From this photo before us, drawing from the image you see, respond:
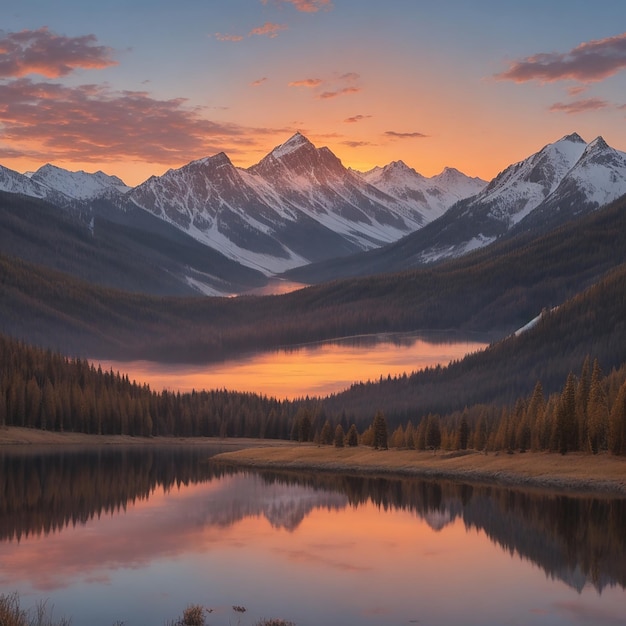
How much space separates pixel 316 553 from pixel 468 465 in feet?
170

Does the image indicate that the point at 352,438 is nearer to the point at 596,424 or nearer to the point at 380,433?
the point at 380,433

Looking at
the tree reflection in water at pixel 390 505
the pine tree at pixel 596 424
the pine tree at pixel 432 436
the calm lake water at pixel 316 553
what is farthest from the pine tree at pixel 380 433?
the pine tree at pixel 596 424

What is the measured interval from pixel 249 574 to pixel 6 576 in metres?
13.9

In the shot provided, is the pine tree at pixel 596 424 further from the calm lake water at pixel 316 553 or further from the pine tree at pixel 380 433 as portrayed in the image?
the pine tree at pixel 380 433

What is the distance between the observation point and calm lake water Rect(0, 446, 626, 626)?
55125mm

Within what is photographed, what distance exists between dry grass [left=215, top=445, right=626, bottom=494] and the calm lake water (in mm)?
5221

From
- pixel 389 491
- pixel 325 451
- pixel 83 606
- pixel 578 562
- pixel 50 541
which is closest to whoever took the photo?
pixel 83 606

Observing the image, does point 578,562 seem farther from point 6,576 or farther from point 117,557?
point 6,576

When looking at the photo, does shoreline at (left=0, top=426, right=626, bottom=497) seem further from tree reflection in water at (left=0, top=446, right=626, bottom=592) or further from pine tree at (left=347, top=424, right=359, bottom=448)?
pine tree at (left=347, top=424, right=359, bottom=448)

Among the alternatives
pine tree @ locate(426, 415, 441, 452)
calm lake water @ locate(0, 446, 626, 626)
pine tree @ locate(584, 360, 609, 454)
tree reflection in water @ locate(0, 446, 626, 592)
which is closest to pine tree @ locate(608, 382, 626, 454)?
pine tree @ locate(584, 360, 609, 454)

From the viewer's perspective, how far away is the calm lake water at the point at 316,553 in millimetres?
55125

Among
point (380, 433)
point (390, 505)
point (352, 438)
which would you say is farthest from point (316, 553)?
point (352, 438)

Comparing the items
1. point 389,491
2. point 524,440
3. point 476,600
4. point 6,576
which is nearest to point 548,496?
point 389,491

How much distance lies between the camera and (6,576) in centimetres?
6088
